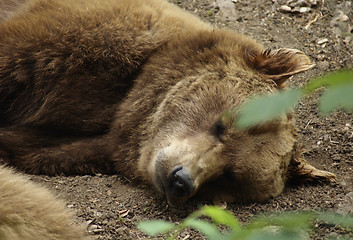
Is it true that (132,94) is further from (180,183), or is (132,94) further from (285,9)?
(285,9)

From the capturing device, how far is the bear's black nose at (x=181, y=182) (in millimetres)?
3568

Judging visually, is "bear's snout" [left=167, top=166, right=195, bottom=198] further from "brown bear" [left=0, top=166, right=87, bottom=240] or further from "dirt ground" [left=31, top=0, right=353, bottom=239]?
"brown bear" [left=0, top=166, right=87, bottom=240]

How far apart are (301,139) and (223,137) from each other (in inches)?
59.5

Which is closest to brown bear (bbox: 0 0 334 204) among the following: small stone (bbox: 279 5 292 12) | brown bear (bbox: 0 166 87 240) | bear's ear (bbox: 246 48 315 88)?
bear's ear (bbox: 246 48 315 88)

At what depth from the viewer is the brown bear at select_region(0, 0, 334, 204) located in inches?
154

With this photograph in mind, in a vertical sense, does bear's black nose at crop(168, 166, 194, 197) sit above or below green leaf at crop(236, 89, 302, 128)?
below

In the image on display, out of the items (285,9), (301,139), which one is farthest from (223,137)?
(285,9)

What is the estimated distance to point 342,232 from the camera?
11.3 ft

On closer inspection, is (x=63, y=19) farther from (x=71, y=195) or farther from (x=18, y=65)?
(x=71, y=195)

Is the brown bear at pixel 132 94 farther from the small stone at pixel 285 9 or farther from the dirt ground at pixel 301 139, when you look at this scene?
the small stone at pixel 285 9

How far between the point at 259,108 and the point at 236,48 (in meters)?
3.14

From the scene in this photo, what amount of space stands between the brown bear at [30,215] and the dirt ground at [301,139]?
1.68ft

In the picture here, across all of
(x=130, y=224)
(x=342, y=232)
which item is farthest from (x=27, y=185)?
(x=342, y=232)

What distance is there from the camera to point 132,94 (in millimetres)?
4305
